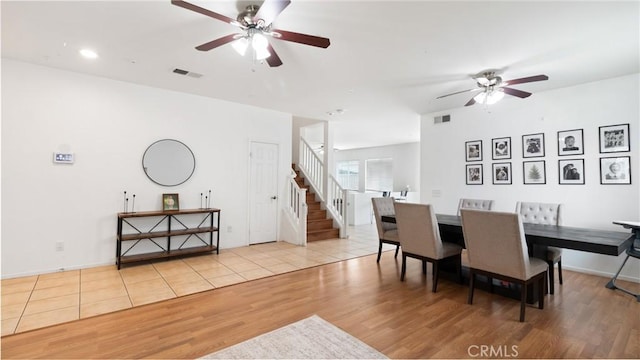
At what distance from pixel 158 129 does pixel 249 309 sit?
341cm

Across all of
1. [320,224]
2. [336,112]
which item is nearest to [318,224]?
[320,224]

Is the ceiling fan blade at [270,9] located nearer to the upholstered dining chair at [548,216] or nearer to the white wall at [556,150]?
the upholstered dining chair at [548,216]

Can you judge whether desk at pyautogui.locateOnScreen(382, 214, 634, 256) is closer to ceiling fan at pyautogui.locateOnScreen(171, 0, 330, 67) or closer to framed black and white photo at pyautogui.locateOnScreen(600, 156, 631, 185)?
framed black and white photo at pyautogui.locateOnScreen(600, 156, 631, 185)

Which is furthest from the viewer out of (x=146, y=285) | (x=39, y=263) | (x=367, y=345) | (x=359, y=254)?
(x=359, y=254)

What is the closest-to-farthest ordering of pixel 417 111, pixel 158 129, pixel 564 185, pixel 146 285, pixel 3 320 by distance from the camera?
1. pixel 3 320
2. pixel 146 285
3. pixel 564 185
4. pixel 158 129
5. pixel 417 111

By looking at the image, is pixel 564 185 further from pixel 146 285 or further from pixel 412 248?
pixel 146 285

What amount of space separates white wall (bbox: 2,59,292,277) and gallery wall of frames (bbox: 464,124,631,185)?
15.8ft

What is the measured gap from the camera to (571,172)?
4.31m

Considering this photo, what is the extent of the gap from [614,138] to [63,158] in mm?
7639

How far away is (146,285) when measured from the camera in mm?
3434

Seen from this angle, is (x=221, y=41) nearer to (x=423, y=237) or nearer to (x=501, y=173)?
(x=423, y=237)

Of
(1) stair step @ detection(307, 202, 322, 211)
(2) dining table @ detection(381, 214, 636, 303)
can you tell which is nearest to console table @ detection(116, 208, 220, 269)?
(1) stair step @ detection(307, 202, 322, 211)

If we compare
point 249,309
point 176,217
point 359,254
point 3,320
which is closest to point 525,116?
point 359,254

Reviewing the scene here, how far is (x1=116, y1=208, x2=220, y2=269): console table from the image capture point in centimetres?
422
